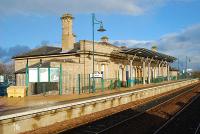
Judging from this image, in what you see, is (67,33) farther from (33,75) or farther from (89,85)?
(33,75)

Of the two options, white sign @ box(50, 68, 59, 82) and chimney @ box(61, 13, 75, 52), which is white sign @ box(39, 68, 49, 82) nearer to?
white sign @ box(50, 68, 59, 82)

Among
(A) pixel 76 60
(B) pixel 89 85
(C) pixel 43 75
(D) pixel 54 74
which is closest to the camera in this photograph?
(C) pixel 43 75

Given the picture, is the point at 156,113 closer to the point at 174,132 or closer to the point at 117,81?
the point at 174,132

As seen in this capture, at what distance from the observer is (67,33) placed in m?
40.4

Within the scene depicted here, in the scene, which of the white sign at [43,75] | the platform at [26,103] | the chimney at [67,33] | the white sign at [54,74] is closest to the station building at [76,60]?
the chimney at [67,33]

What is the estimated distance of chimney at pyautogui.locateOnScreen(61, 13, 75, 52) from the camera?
40.0 meters

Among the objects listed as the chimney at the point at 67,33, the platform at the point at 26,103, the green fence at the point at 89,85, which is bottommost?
the platform at the point at 26,103

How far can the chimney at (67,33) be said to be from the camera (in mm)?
40031

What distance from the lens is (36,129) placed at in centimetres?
1440

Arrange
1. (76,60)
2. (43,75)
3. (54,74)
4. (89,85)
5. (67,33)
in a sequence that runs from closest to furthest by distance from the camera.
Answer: (43,75)
(54,74)
(89,85)
(76,60)
(67,33)

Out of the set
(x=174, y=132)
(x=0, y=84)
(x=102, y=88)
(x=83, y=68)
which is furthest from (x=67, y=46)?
(x=174, y=132)

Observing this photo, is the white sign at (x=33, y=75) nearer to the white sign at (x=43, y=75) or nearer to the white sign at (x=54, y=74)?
the white sign at (x=43, y=75)

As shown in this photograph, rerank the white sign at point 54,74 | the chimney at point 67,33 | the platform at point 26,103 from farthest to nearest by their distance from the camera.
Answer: the chimney at point 67,33 < the white sign at point 54,74 < the platform at point 26,103

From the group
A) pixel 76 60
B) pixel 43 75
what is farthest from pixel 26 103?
pixel 76 60
